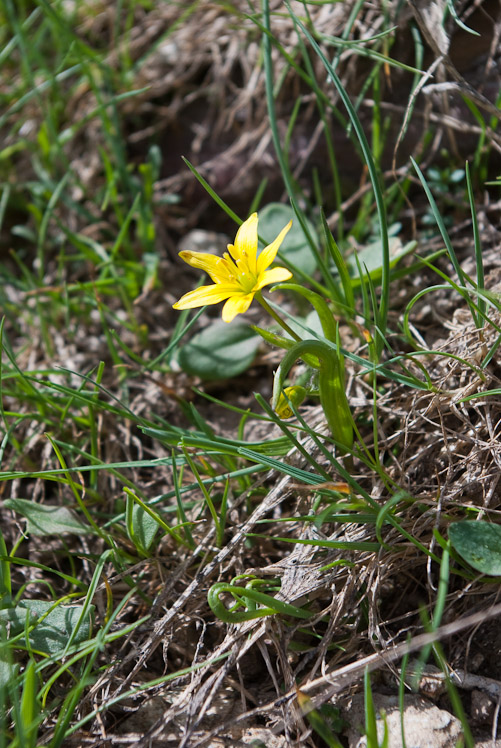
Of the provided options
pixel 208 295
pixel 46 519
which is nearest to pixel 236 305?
pixel 208 295

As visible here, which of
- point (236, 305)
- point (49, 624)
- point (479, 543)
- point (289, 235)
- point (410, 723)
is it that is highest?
point (236, 305)

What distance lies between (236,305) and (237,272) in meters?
0.18

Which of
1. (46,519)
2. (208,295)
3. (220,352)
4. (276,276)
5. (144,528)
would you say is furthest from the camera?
(220,352)

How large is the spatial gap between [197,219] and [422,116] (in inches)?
39.8

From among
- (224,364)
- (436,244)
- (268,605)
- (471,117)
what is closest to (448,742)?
(268,605)

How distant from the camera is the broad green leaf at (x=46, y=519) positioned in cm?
182

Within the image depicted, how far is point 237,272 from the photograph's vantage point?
1640mm

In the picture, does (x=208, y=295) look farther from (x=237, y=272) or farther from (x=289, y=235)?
(x=289, y=235)

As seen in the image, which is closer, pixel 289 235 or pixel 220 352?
pixel 220 352

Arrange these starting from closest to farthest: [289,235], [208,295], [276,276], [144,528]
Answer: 1. [276,276]
2. [208,295]
3. [144,528]
4. [289,235]

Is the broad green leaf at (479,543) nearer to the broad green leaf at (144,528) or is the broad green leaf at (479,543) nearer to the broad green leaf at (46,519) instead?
the broad green leaf at (144,528)

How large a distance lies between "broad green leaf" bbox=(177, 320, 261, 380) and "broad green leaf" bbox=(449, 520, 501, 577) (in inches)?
37.8

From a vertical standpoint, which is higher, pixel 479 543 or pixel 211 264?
pixel 211 264

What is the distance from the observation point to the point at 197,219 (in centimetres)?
276
